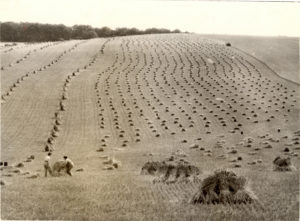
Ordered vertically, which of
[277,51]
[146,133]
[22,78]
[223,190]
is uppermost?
[277,51]

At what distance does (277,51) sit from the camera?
54281 millimetres

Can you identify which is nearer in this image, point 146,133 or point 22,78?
point 146,133

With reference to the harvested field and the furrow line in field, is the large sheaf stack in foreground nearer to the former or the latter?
the harvested field

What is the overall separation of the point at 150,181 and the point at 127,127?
11.2 metres

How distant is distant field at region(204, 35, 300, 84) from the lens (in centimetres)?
4241

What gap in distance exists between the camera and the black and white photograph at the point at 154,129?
1939cm

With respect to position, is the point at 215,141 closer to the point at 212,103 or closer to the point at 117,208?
the point at 212,103

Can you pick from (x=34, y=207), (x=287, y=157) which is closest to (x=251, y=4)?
(x=287, y=157)

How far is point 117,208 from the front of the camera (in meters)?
18.9

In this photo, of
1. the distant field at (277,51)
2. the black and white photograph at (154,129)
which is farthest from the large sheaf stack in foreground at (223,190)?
the distant field at (277,51)

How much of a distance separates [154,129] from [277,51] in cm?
2502

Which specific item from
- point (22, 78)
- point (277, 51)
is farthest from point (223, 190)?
point (277, 51)

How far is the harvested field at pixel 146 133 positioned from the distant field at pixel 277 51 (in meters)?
0.59

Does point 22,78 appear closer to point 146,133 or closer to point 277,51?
point 146,133
